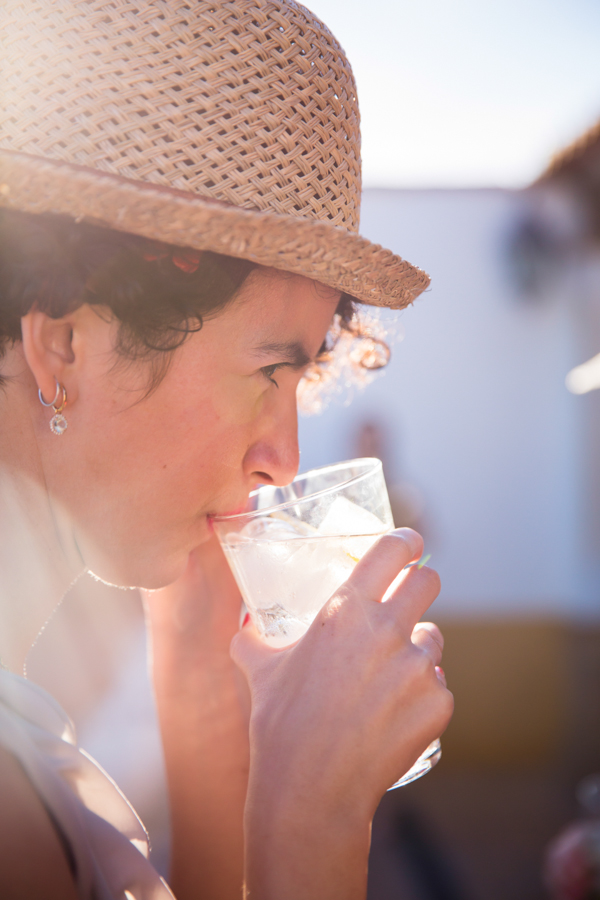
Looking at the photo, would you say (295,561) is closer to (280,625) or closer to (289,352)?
(280,625)

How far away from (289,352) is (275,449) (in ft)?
0.60

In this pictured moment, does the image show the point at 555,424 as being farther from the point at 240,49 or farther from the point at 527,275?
the point at 240,49

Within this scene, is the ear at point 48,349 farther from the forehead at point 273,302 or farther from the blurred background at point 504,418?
the blurred background at point 504,418

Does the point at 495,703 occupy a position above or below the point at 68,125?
below

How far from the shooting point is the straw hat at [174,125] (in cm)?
79

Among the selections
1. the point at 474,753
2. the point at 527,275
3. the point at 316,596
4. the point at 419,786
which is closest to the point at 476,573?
the point at 474,753

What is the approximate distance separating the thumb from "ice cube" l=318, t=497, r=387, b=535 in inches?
8.8

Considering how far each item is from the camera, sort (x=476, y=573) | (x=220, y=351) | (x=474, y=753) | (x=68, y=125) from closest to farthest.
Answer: (x=68, y=125)
(x=220, y=351)
(x=474, y=753)
(x=476, y=573)

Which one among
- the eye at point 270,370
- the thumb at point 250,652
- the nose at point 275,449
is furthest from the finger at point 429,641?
the eye at point 270,370

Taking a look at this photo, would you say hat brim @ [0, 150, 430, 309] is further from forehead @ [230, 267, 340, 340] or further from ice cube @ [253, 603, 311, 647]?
ice cube @ [253, 603, 311, 647]

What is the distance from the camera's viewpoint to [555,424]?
6.29m

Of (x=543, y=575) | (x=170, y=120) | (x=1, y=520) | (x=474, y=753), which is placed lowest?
(x=474, y=753)

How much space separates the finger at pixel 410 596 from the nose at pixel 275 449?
294mm

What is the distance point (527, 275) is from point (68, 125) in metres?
6.32
